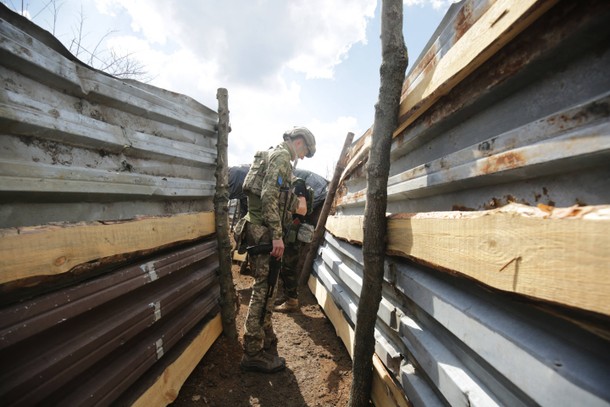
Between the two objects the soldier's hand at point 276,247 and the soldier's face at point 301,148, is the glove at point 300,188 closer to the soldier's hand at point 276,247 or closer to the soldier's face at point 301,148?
the soldier's face at point 301,148

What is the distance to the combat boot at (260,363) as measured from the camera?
Result: 2750mm

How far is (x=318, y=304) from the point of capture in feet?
15.0

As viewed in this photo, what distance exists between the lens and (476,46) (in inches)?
40.4

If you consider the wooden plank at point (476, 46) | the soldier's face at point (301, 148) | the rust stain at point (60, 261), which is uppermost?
the soldier's face at point (301, 148)

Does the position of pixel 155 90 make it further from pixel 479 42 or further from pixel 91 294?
pixel 479 42

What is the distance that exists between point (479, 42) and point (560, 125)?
44 centimetres

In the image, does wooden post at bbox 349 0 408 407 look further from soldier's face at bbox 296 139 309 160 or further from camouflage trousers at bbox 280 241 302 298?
camouflage trousers at bbox 280 241 302 298

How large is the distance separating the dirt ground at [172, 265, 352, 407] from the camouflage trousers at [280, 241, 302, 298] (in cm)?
87

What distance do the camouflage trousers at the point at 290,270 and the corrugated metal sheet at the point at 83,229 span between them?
87.0 inches

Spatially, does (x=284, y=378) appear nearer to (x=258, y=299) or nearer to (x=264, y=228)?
(x=258, y=299)

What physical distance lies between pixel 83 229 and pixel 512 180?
1.89m

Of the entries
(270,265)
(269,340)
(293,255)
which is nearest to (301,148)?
(270,265)

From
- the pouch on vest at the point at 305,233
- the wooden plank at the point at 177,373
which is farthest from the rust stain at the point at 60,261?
the pouch on vest at the point at 305,233

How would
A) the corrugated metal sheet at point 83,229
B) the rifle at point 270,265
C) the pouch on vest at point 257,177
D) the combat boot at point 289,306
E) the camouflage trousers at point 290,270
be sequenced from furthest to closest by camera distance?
1. the camouflage trousers at point 290,270
2. the combat boot at point 289,306
3. the pouch on vest at point 257,177
4. the rifle at point 270,265
5. the corrugated metal sheet at point 83,229
